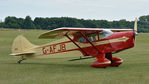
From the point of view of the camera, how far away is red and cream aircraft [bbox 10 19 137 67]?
12.1 meters

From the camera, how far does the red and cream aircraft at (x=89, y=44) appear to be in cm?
1212

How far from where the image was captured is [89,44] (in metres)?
13.2

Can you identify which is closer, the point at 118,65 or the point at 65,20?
the point at 118,65

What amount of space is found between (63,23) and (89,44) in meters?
63.5

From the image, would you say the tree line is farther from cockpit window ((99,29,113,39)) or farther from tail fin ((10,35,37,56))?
cockpit window ((99,29,113,39))

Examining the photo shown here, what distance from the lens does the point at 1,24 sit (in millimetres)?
88625

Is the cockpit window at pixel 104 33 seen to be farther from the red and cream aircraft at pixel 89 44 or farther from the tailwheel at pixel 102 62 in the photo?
the tailwheel at pixel 102 62

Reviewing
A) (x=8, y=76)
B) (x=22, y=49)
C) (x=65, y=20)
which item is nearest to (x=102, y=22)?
(x=65, y=20)

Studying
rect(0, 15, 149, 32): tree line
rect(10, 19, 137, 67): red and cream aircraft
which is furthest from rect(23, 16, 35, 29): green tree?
rect(10, 19, 137, 67): red and cream aircraft

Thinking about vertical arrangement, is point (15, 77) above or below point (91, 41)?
below

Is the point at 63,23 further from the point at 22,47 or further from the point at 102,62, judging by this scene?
the point at 102,62

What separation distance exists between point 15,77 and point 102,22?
66642mm

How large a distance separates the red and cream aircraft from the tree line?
52299mm

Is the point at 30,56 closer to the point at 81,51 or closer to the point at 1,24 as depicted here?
the point at 81,51
